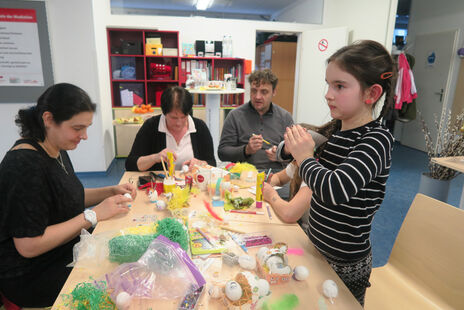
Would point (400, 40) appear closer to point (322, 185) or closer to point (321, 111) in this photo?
point (321, 111)

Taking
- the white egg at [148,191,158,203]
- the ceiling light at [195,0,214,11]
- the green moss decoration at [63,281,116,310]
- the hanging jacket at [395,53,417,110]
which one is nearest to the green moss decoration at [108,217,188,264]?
the green moss decoration at [63,281,116,310]

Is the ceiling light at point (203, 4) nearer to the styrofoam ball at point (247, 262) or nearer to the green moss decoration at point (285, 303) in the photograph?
the styrofoam ball at point (247, 262)

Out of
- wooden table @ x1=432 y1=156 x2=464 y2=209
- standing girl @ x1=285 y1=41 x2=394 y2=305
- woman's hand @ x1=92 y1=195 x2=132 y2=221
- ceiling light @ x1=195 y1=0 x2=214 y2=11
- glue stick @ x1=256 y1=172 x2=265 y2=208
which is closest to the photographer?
standing girl @ x1=285 y1=41 x2=394 y2=305

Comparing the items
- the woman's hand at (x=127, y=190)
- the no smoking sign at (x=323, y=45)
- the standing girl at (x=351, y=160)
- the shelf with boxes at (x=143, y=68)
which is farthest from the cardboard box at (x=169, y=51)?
the standing girl at (x=351, y=160)

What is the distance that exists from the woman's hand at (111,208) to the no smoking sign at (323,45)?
196 inches

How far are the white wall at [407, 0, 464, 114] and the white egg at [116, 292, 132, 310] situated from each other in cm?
639

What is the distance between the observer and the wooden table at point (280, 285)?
0.87 meters

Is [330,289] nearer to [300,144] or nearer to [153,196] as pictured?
[300,144]

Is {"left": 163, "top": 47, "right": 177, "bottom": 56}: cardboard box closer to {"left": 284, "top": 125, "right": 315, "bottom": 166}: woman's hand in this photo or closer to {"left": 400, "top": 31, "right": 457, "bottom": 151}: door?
{"left": 284, "top": 125, "right": 315, "bottom": 166}: woman's hand

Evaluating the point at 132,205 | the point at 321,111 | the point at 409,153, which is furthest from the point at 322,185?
the point at 409,153

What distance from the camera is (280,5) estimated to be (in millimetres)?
7766

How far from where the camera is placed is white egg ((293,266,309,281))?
0.96 m

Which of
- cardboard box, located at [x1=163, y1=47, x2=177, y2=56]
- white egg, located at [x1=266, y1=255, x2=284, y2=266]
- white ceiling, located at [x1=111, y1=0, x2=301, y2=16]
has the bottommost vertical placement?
white egg, located at [x1=266, y1=255, x2=284, y2=266]

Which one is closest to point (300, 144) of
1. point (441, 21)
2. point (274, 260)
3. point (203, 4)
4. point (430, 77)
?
point (274, 260)
